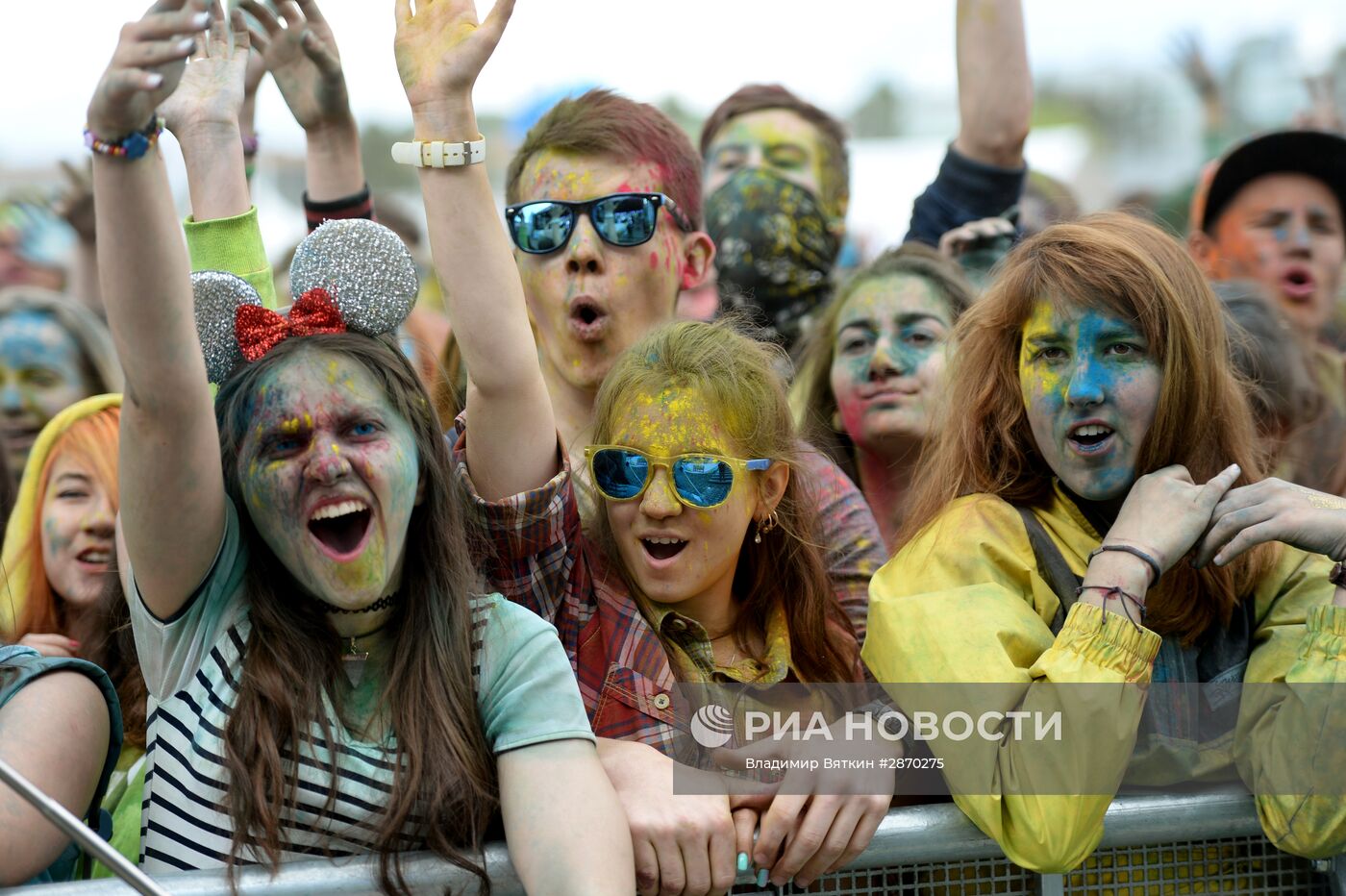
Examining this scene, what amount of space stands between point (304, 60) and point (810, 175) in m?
1.74

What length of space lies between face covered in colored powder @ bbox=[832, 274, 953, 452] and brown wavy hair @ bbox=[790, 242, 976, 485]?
1.0 inches

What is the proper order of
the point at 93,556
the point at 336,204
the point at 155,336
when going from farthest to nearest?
the point at 336,204 → the point at 93,556 → the point at 155,336

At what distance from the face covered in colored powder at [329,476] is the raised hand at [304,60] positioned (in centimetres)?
116

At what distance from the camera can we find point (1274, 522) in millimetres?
2381

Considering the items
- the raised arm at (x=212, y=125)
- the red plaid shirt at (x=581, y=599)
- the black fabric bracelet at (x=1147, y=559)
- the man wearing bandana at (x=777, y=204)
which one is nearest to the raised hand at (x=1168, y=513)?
the black fabric bracelet at (x=1147, y=559)

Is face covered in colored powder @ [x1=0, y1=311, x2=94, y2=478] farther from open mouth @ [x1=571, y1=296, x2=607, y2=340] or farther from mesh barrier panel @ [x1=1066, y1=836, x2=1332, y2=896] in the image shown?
mesh barrier panel @ [x1=1066, y1=836, x2=1332, y2=896]

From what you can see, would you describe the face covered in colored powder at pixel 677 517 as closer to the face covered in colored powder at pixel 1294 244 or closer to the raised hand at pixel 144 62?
the raised hand at pixel 144 62

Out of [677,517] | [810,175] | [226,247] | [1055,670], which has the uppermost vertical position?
[810,175]

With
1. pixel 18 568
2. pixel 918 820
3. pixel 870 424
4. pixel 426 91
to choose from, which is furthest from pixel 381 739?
pixel 870 424

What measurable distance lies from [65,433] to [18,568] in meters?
0.32

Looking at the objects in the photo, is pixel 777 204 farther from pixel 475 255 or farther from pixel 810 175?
pixel 475 255

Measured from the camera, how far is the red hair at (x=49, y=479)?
10.2ft

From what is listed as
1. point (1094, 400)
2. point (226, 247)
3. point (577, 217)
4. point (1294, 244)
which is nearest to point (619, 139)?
point (577, 217)

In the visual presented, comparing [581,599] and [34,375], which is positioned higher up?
[34,375]
